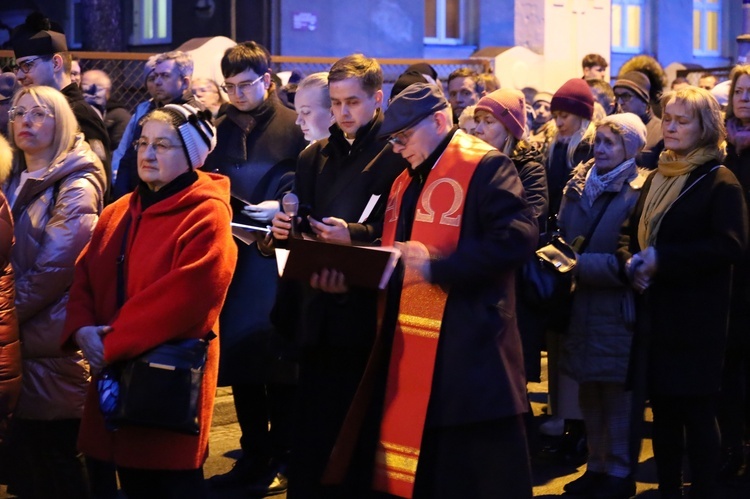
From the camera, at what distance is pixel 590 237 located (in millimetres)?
6625

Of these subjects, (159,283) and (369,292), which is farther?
(369,292)

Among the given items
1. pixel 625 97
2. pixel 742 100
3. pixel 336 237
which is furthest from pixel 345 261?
pixel 625 97

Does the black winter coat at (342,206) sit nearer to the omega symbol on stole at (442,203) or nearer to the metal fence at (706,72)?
the omega symbol on stole at (442,203)

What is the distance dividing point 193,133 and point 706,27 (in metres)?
20.0

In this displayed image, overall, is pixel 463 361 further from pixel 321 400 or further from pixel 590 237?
pixel 590 237

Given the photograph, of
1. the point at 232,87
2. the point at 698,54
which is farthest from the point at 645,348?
the point at 698,54

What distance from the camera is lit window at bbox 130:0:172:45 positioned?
18453 millimetres

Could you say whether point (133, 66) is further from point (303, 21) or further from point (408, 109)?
point (408, 109)

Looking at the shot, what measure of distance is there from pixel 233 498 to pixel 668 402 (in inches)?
89.3

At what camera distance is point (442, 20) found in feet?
61.0

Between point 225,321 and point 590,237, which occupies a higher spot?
point 590,237

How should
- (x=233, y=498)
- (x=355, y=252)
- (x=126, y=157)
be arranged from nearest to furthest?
(x=355, y=252)
(x=233, y=498)
(x=126, y=157)

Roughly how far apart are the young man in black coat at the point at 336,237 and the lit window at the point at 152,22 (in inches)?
530

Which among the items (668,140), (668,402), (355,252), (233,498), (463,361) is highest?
(668,140)
